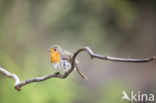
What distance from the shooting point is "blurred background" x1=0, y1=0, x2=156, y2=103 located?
13.8ft

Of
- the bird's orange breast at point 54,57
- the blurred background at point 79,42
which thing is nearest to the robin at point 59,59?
the bird's orange breast at point 54,57

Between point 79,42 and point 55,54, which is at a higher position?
point 79,42

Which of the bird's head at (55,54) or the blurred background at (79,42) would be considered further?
the blurred background at (79,42)

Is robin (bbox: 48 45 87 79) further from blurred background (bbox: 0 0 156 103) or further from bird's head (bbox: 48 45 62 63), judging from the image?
blurred background (bbox: 0 0 156 103)

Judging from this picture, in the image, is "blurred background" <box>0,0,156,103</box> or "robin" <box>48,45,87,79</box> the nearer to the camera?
"robin" <box>48,45,87,79</box>

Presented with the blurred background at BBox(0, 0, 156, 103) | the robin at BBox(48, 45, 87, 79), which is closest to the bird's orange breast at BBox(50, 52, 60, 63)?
the robin at BBox(48, 45, 87, 79)

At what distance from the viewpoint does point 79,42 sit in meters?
5.46

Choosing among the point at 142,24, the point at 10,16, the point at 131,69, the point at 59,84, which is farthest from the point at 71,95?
the point at 142,24

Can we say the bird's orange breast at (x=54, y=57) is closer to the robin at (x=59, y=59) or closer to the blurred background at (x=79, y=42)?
the robin at (x=59, y=59)

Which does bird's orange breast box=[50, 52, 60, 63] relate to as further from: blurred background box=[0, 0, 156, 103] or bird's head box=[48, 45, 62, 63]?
blurred background box=[0, 0, 156, 103]

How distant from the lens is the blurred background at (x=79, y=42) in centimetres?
420

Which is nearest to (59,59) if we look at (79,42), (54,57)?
(54,57)

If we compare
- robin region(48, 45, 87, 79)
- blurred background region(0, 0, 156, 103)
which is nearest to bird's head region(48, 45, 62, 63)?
robin region(48, 45, 87, 79)

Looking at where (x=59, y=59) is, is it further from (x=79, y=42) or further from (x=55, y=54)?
(x=79, y=42)
